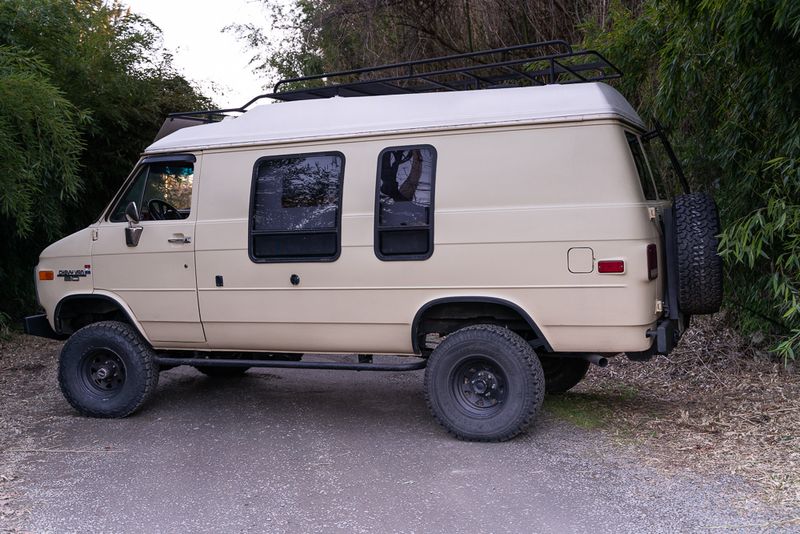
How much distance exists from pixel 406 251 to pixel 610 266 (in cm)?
140

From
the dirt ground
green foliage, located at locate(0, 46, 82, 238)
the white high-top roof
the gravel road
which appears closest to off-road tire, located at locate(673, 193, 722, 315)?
the white high-top roof

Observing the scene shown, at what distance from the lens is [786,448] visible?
506cm

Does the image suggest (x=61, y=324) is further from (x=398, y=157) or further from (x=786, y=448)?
(x=786, y=448)

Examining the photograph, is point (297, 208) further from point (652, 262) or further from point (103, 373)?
point (652, 262)

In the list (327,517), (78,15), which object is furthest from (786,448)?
(78,15)

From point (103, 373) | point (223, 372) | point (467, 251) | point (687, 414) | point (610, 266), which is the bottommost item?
point (687, 414)

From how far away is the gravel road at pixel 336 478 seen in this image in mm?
4207

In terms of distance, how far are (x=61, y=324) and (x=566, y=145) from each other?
4.40 meters

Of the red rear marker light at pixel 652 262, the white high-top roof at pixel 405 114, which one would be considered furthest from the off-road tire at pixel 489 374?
the white high-top roof at pixel 405 114

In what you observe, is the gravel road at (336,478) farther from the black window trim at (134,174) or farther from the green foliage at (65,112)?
the green foliage at (65,112)

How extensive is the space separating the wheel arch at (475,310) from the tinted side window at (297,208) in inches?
30.6

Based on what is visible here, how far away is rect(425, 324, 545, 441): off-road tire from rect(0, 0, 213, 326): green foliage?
13.5ft

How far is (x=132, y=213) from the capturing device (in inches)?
244

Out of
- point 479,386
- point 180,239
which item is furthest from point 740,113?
point 180,239
